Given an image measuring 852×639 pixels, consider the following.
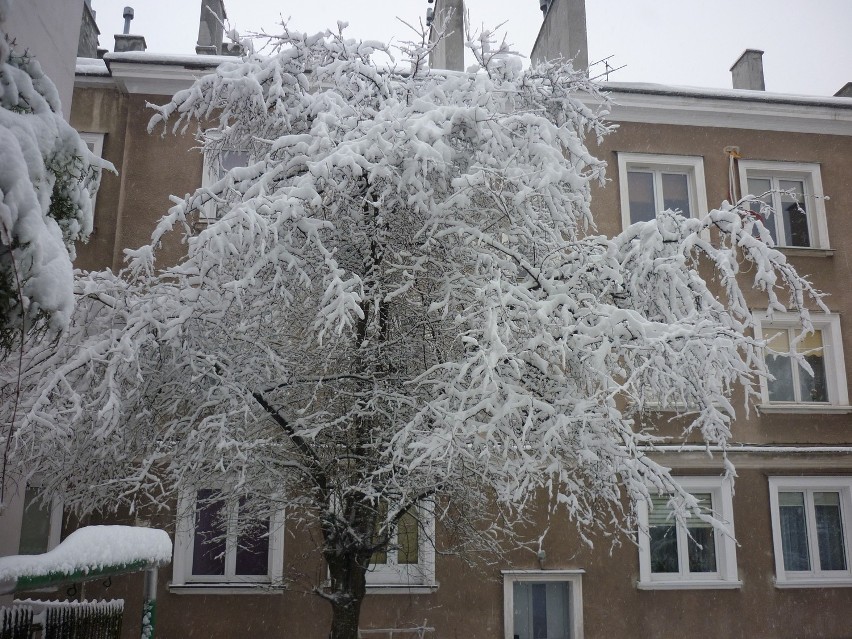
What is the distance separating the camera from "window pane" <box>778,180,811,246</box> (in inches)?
548

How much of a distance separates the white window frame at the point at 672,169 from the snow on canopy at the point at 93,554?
10503mm

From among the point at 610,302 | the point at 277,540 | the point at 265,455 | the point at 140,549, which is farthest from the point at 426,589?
the point at 140,549

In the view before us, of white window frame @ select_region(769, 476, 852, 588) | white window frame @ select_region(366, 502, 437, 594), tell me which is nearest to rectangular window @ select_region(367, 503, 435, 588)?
white window frame @ select_region(366, 502, 437, 594)

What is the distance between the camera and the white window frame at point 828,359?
506 inches

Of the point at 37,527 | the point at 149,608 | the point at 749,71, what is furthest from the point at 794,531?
the point at 37,527

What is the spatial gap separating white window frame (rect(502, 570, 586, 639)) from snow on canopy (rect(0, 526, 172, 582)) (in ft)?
25.1

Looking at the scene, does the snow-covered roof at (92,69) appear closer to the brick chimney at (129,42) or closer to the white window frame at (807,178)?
the brick chimney at (129,42)

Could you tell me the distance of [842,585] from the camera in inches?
485

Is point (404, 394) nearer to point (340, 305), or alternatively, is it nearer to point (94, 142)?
point (340, 305)

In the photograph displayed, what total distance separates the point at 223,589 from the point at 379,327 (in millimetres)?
5807

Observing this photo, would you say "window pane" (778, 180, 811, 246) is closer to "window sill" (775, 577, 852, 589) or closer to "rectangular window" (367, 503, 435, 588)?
"window sill" (775, 577, 852, 589)

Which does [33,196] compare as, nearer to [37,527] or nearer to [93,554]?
[93,554]

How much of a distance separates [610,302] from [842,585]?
8085mm

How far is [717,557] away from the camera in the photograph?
12352 mm
